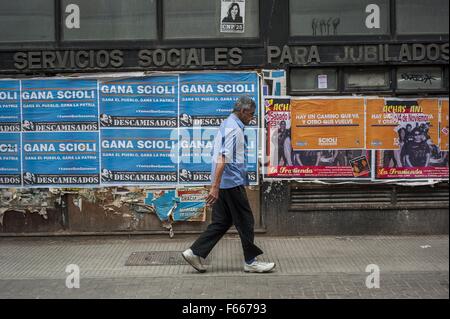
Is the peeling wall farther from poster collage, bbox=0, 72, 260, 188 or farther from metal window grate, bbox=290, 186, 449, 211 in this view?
metal window grate, bbox=290, 186, 449, 211

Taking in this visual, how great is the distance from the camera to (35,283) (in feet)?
21.4

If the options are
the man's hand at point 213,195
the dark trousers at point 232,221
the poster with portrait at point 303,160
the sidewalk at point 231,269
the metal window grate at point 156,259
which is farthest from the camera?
the poster with portrait at point 303,160

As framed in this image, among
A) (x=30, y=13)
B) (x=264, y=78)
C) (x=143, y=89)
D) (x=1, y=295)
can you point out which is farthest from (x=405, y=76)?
(x=1, y=295)

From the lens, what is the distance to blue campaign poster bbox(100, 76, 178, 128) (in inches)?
330

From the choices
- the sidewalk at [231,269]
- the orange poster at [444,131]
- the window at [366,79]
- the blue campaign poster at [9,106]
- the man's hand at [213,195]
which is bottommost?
the sidewalk at [231,269]

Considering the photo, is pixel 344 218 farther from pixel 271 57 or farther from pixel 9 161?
pixel 9 161

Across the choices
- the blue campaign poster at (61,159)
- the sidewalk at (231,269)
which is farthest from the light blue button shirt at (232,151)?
the blue campaign poster at (61,159)

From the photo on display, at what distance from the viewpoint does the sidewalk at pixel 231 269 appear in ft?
19.9

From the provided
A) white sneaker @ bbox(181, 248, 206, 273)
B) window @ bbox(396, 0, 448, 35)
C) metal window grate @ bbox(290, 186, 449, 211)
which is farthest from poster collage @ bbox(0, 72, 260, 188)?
window @ bbox(396, 0, 448, 35)

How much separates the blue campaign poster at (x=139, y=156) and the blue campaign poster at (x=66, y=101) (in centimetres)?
33

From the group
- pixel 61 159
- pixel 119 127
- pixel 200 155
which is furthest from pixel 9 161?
pixel 200 155

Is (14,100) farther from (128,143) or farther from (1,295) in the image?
(1,295)

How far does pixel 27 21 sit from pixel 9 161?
199cm

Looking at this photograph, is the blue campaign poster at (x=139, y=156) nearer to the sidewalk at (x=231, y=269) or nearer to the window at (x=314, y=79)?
the sidewalk at (x=231, y=269)
